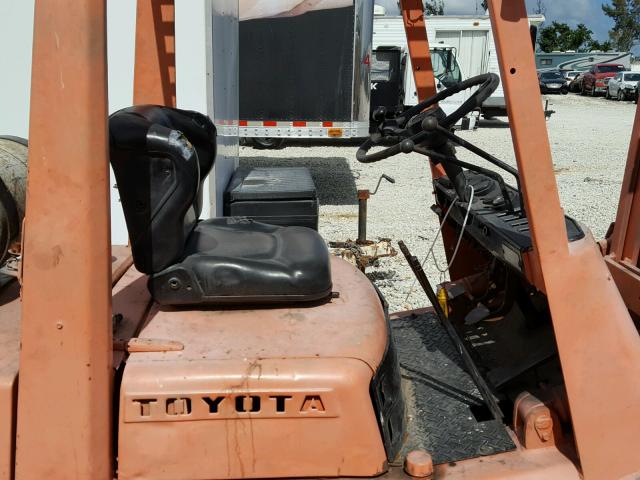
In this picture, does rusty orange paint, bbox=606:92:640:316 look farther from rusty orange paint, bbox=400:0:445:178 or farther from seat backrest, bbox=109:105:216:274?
seat backrest, bbox=109:105:216:274

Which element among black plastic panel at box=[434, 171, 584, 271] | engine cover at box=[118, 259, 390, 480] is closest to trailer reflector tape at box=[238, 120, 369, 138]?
black plastic panel at box=[434, 171, 584, 271]

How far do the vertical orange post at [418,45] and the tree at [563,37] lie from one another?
6243 cm

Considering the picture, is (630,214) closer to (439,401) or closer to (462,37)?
(439,401)

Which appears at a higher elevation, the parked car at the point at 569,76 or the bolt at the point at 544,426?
the parked car at the point at 569,76

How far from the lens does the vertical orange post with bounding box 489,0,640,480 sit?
5.89 ft

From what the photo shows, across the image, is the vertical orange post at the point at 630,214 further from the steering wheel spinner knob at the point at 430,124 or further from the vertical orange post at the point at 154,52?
the vertical orange post at the point at 154,52

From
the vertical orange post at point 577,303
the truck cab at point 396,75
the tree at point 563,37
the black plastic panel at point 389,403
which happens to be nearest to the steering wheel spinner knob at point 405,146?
the vertical orange post at point 577,303

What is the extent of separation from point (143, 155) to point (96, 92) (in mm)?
393

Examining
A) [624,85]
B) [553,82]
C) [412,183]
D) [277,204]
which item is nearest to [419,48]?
[277,204]

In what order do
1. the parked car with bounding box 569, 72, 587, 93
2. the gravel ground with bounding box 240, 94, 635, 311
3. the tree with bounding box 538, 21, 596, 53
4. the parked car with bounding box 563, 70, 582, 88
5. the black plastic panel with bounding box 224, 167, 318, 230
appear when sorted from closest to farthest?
the black plastic panel with bounding box 224, 167, 318, 230
the gravel ground with bounding box 240, 94, 635, 311
the parked car with bounding box 569, 72, 587, 93
the parked car with bounding box 563, 70, 582, 88
the tree with bounding box 538, 21, 596, 53

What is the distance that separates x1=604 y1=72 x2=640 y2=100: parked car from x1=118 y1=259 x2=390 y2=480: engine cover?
33.4m

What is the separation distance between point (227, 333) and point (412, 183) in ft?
34.3

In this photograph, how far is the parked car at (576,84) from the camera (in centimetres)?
3800

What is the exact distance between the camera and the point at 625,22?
62875mm
